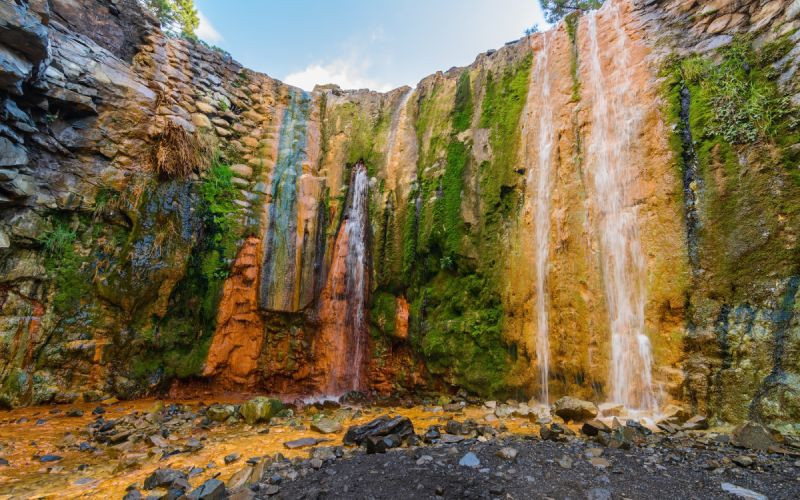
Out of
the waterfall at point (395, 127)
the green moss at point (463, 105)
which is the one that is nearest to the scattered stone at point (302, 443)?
the waterfall at point (395, 127)

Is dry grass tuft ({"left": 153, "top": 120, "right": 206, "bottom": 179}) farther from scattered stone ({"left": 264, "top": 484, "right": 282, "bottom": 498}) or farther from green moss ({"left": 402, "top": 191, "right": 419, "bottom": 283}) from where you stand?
scattered stone ({"left": 264, "top": 484, "right": 282, "bottom": 498})

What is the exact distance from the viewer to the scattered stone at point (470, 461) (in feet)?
11.8

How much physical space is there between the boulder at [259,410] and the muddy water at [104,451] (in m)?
0.21

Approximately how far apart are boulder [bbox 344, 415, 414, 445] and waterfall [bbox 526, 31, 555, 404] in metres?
2.56

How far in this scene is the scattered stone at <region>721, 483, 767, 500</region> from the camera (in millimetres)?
2768

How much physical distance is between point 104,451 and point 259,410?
78.6 inches

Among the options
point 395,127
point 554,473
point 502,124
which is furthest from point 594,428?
point 395,127

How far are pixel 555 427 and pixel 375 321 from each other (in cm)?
446

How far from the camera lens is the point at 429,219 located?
26.7ft

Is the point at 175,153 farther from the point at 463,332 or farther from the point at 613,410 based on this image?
the point at 613,410

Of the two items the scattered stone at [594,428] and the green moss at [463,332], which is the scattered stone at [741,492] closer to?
the scattered stone at [594,428]

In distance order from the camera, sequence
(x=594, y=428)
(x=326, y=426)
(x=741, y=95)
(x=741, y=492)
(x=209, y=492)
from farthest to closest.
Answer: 1. (x=326, y=426)
2. (x=741, y=95)
3. (x=594, y=428)
4. (x=209, y=492)
5. (x=741, y=492)

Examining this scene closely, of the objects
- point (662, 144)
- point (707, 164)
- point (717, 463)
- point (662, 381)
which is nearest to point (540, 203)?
point (662, 144)

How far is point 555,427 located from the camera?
445cm
